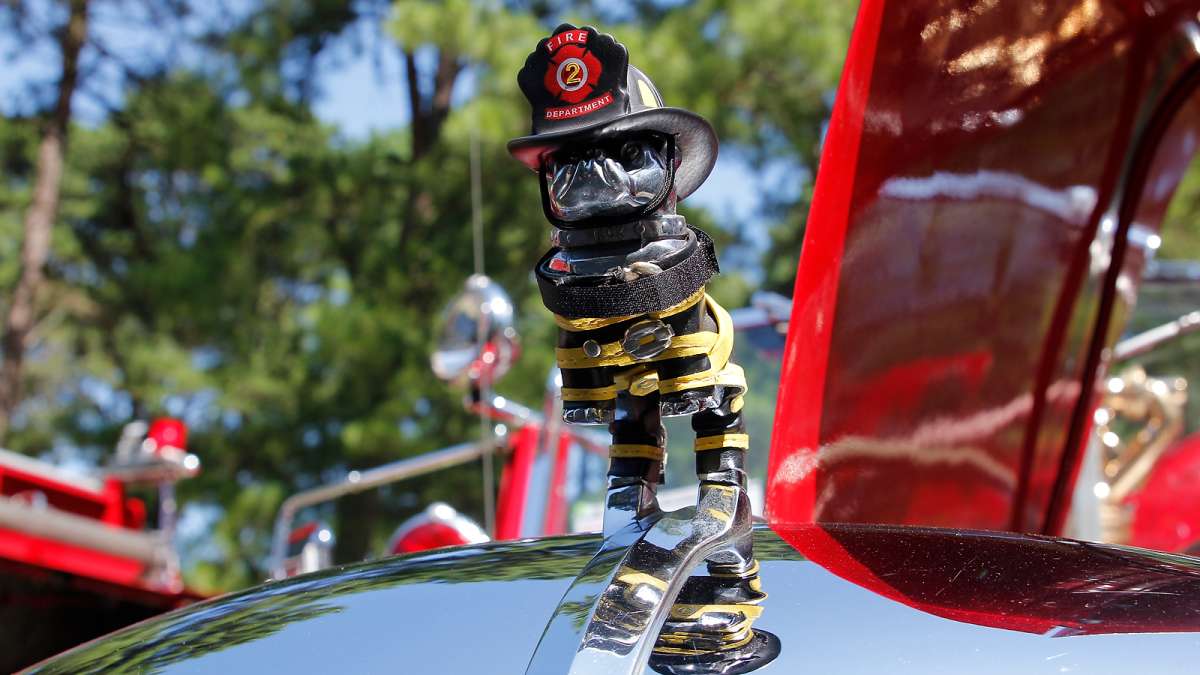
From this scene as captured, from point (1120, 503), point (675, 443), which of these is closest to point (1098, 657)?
point (675, 443)

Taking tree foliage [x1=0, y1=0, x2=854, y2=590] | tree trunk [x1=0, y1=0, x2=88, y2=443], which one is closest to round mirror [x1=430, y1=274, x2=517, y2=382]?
tree foliage [x1=0, y1=0, x2=854, y2=590]

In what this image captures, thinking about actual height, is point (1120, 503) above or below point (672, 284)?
below

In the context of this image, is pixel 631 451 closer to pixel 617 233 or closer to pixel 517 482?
pixel 617 233

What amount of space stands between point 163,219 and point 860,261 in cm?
1428

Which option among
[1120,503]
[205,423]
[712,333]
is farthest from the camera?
[205,423]

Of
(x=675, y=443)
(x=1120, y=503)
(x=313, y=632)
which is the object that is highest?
(x=313, y=632)

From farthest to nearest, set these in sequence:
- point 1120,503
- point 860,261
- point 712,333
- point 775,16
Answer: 1. point 775,16
2. point 1120,503
3. point 860,261
4. point 712,333

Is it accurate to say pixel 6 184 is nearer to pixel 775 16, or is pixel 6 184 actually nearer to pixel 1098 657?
pixel 775 16

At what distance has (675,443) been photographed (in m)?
3.06

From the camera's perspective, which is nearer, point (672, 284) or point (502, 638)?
point (502, 638)

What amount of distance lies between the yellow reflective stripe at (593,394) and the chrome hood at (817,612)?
0.12 meters

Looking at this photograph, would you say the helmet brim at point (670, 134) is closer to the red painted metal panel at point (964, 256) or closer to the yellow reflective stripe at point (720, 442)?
the yellow reflective stripe at point (720, 442)

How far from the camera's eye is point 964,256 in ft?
6.17

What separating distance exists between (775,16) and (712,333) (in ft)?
35.8
